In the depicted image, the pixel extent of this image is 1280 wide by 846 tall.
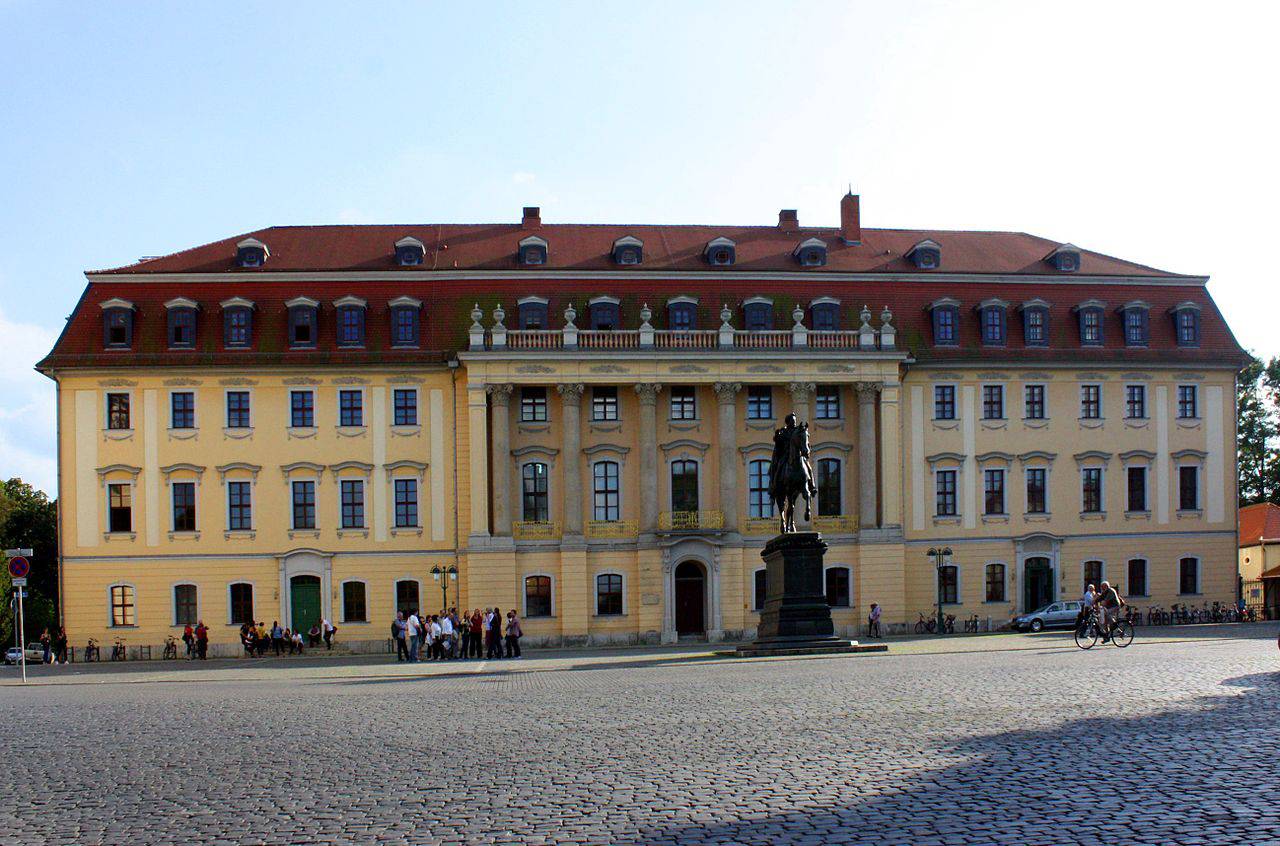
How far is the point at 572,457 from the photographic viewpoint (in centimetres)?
5322

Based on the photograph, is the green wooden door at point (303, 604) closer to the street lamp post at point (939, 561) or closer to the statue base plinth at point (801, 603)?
the street lamp post at point (939, 561)

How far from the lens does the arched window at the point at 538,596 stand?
5328 cm

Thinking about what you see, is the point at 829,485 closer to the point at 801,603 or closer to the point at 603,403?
the point at 603,403

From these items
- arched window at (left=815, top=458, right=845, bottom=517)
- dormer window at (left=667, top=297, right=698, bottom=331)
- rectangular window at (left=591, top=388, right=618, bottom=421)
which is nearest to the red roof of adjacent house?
arched window at (left=815, top=458, right=845, bottom=517)

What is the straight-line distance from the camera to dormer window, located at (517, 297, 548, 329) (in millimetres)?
53844

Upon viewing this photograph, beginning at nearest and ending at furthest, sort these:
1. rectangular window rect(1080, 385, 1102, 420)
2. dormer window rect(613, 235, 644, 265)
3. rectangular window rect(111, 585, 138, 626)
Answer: rectangular window rect(111, 585, 138, 626), dormer window rect(613, 235, 644, 265), rectangular window rect(1080, 385, 1102, 420)

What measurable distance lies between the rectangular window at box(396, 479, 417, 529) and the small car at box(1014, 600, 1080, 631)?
23.1 metres

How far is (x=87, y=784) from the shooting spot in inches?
553

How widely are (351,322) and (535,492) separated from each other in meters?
9.52

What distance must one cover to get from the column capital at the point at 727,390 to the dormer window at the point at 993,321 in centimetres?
1034

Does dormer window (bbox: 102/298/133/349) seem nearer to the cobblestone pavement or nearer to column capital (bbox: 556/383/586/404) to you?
column capital (bbox: 556/383/586/404)

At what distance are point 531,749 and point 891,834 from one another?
21.0 feet

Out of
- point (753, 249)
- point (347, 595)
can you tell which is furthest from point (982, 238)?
point (347, 595)

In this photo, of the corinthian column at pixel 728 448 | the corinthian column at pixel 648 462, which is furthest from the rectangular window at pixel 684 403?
→ the corinthian column at pixel 728 448
